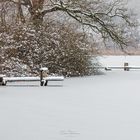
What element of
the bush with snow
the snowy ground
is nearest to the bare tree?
the bush with snow

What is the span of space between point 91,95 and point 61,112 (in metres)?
4.22

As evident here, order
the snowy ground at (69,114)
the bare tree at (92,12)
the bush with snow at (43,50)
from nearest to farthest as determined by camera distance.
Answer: the snowy ground at (69,114) < the bush with snow at (43,50) < the bare tree at (92,12)

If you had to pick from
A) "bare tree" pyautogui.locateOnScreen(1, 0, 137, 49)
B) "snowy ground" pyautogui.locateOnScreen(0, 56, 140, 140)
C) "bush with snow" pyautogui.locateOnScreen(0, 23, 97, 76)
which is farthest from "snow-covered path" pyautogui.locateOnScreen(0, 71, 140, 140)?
"bare tree" pyautogui.locateOnScreen(1, 0, 137, 49)

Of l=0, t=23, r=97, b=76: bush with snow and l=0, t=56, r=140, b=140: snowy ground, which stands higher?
l=0, t=23, r=97, b=76: bush with snow

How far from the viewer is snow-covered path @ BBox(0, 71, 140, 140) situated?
29.6 ft

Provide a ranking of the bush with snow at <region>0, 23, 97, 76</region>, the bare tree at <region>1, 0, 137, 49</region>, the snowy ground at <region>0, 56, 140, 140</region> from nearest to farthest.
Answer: the snowy ground at <region>0, 56, 140, 140</region> → the bush with snow at <region>0, 23, 97, 76</region> → the bare tree at <region>1, 0, 137, 49</region>

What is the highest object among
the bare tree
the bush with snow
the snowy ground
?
the bare tree

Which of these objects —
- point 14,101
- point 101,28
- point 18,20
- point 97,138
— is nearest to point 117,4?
point 101,28

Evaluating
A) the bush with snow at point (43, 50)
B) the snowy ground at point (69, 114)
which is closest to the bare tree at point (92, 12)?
the bush with snow at point (43, 50)

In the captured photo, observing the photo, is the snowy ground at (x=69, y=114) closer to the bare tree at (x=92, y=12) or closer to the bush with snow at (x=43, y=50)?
the bush with snow at (x=43, y=50)

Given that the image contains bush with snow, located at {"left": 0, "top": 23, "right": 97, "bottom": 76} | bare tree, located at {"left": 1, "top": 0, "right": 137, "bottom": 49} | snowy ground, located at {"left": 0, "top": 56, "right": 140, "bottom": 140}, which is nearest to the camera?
snowy ground, located at {"left": 0, "top": 56, "right": 140, "bottom": 140}

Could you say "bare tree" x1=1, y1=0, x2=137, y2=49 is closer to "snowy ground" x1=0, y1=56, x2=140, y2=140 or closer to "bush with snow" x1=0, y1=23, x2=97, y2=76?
"bush with snow" x1=0, y1=23, x2=97, y2=76

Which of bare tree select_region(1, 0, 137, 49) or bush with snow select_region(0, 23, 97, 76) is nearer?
bush with snow select_region(0, 23, 97, 76)

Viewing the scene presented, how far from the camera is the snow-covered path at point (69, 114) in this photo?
9.02m
